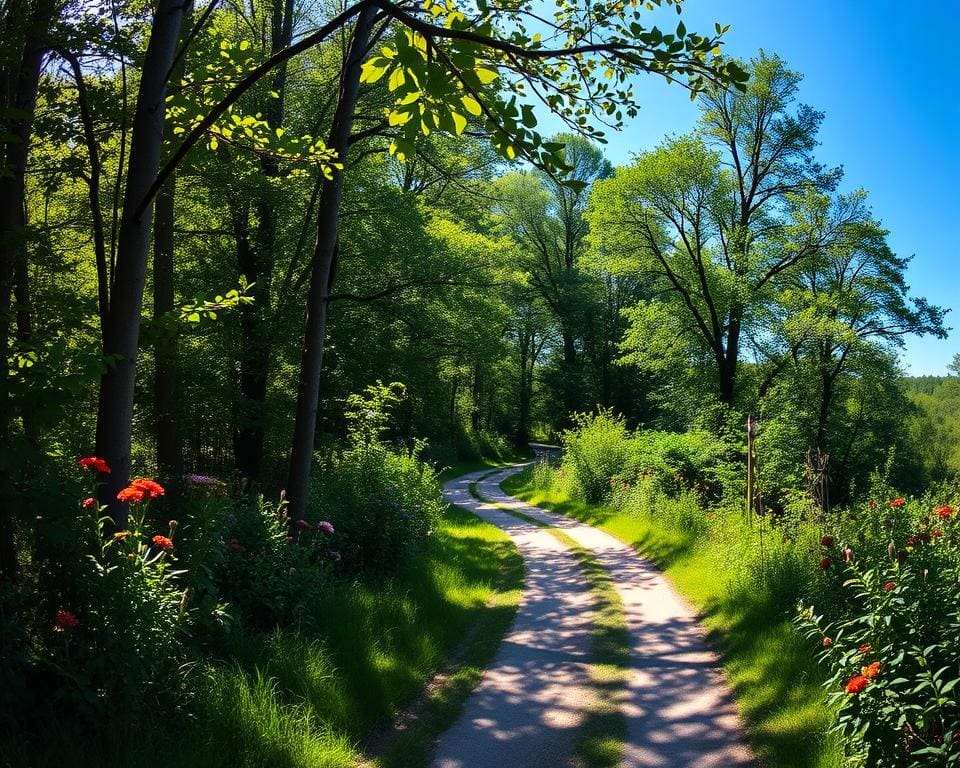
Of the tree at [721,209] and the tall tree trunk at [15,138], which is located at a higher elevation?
the tree at [721,209]

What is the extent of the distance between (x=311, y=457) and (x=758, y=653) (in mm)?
4846

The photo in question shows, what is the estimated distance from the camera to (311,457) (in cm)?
737

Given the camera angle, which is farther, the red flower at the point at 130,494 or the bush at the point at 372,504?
the bush at the point at 372,504

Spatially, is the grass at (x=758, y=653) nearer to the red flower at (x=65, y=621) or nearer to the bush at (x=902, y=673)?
the bush at (x=902, y=673)

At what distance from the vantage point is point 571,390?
155 ft

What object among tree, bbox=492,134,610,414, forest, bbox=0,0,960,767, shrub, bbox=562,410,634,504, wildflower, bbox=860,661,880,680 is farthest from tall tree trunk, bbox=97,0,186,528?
tree, bbox=492,134,610,414

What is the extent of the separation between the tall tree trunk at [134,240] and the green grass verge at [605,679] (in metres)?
3.48

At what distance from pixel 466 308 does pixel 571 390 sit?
2994 cm

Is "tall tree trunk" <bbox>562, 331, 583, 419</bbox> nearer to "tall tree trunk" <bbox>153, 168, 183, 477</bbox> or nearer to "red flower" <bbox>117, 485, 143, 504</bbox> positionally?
"tall tree trunk" <bbox>153, 168, 183, 477</bbox>

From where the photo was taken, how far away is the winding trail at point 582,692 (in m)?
4.34

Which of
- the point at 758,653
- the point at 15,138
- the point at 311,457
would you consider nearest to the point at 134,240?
the point at 15,138

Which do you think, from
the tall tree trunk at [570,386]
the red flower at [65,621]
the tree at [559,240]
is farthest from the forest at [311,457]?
the tall tree trunk at [570,386]

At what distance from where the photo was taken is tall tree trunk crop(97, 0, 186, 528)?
137 inches

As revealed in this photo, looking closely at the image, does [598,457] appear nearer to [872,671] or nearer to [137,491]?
[872,671]
